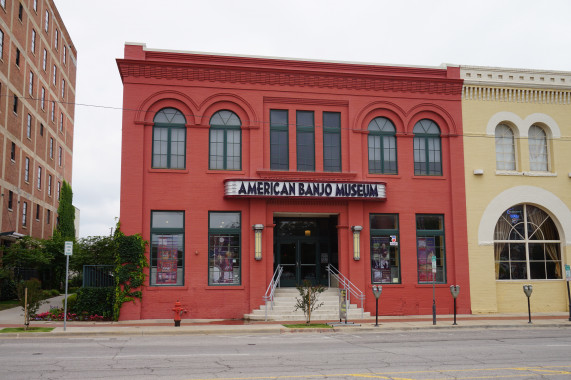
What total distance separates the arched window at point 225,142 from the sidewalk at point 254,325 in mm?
6209

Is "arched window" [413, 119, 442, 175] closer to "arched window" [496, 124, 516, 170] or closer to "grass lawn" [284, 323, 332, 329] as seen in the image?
"arched window" [496, 124, 516, 170]

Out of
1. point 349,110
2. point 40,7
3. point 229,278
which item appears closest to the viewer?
point 229,278

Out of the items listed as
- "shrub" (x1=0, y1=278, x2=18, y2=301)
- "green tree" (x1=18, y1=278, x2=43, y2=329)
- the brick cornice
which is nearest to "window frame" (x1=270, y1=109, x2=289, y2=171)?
the brick cornice

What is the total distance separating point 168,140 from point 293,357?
12844mm

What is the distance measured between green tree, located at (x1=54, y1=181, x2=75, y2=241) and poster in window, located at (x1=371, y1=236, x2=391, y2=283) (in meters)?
32.5

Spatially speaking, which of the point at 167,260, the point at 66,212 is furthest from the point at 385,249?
the point at 66,212

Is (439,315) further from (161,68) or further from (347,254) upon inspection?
(161,68)

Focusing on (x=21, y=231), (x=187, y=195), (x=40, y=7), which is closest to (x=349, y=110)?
(x=187, y=195)

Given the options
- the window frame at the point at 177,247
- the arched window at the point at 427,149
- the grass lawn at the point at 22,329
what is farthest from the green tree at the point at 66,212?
the arched window at the point at 427,149

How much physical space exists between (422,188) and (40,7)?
35.0m

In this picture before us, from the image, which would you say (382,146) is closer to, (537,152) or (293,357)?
(537,152)

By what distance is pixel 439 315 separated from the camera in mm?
23266

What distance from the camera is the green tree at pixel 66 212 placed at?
4900cm

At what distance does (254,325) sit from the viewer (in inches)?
763
